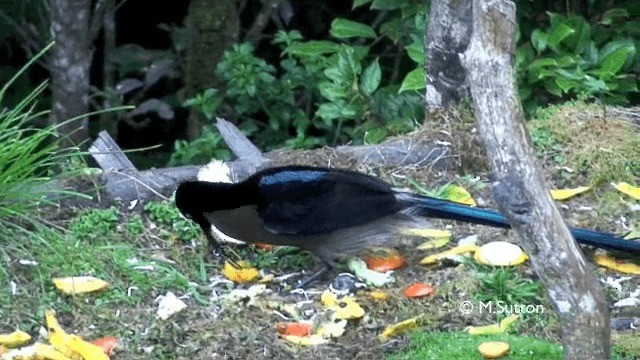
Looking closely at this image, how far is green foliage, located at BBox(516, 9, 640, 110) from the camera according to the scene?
21.1 ft

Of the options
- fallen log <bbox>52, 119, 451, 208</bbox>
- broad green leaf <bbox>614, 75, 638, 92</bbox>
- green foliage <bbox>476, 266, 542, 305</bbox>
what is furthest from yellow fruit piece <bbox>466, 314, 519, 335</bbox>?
broad green leaf <bbox>614, 75, 638, 92</bbox>

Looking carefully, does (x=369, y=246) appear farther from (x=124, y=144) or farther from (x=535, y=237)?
(x=124, y=144)

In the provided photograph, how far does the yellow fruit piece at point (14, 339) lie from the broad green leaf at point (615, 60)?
327 cm

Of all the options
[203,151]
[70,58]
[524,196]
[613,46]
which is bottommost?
[203,151]

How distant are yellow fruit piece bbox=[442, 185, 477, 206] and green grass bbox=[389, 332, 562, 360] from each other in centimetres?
114

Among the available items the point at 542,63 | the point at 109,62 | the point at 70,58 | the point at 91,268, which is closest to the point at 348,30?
the point at 542,63

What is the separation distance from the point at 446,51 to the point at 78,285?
2113 mm

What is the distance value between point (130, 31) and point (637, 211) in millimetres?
4456

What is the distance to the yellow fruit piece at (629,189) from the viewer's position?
5457 millimetres

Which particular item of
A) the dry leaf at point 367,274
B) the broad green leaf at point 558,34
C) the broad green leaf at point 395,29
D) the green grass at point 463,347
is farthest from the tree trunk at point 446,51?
the green grass at point 463,347

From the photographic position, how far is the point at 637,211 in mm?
5402

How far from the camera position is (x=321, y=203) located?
5.03 m

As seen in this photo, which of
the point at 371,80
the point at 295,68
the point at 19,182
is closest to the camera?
the point at 19,182

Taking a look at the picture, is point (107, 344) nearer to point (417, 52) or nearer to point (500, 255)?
point (500, 255)
